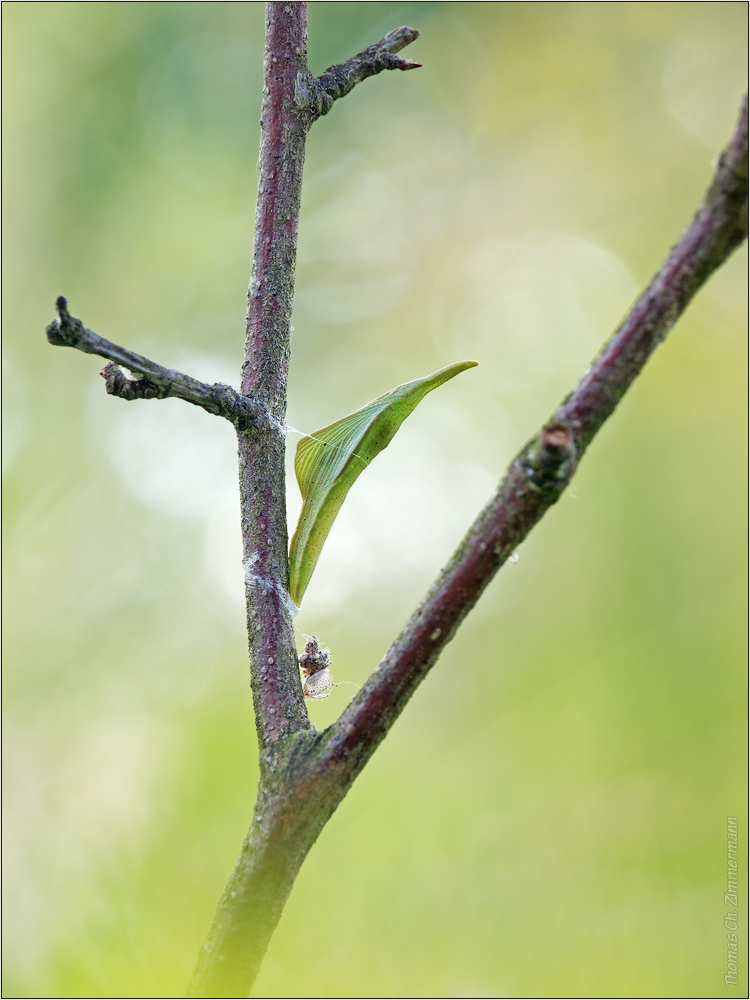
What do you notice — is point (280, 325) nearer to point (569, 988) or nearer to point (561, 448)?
point (561, 448)

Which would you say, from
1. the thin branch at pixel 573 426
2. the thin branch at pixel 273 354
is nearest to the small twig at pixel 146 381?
the thin branch at pixel 273 354

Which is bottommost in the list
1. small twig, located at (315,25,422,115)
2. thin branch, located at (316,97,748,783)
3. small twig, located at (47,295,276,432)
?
thin branch, located at (316,97,748,783)

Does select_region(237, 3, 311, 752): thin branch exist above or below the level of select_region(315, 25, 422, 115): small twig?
below

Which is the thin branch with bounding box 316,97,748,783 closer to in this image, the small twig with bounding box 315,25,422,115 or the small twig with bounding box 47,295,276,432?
the small twig with bounding box 47,295,276,432

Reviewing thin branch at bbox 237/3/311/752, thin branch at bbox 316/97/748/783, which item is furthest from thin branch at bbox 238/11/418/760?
thin branch at bbox 316/97/748/783

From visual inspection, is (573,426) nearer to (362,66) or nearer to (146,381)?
(146,381)

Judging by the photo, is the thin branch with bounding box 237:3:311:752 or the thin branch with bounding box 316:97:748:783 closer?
the thin branch with bounding box 316:97:748:783

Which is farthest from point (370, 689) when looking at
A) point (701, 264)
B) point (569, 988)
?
point (569, 988)
